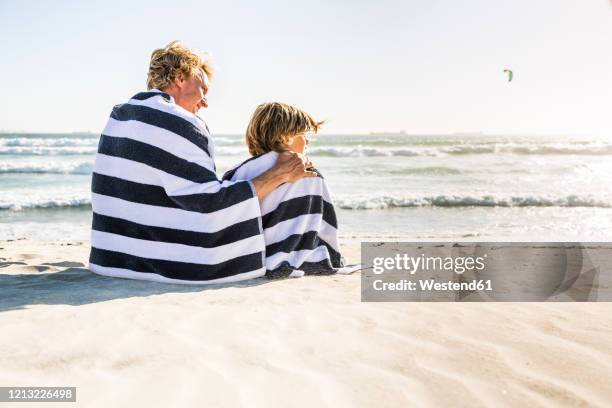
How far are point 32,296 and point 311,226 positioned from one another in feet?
5.60

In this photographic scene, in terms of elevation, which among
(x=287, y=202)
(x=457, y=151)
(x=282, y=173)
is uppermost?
(x=282, y=173)

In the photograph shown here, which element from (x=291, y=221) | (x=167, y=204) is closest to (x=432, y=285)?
(x=291, y=221)

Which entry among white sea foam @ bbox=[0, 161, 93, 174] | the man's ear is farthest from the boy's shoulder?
white sea foam @ bbox=[0, 161, 93, 174]

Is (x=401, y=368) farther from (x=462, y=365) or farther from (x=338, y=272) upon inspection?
(x=338, y=272)

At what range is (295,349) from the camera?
2207 mm

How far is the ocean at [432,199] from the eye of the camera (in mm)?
6859

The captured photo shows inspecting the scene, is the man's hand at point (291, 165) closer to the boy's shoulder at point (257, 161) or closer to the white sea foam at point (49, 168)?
the boy's shoulder at point (257, 161)

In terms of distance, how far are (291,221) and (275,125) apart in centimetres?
63

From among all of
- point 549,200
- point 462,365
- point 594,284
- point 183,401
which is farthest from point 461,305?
point 549,200

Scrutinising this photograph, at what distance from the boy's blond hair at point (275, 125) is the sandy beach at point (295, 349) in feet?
3.57

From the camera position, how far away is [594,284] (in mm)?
3494

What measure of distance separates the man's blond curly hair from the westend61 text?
1.76m

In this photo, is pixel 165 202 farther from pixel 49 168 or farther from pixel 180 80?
pixel 49 168

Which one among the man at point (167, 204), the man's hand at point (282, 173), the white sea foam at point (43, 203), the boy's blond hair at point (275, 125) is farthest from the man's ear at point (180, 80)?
the white sea foam at point (43, 203)
